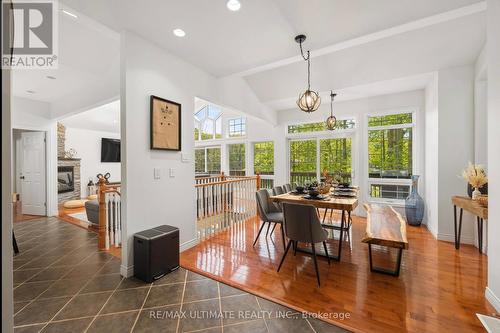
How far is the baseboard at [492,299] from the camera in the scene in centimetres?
180

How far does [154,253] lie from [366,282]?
2344 mm

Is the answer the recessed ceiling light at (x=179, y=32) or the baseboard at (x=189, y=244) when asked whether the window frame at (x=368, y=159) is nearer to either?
the baseboard at (x=189, y=244)

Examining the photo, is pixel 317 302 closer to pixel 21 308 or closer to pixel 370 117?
pixel 21 308

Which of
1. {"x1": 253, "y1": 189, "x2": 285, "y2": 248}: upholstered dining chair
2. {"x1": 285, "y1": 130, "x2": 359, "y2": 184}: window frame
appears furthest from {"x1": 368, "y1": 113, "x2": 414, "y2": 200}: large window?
{"x1": 253, "y1": 189, "x2": 285, "y2": 248}: upholstered dining chair

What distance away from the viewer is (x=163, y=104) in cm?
276

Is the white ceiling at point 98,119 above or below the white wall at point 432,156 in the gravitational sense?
above

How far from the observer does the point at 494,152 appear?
1.85 meters

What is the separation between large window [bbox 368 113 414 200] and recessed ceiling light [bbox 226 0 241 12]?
4.30 m

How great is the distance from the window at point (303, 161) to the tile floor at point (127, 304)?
14.2 ft

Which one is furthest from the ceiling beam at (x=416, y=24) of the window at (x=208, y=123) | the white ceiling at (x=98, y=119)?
the white ceiling at (x=98, y=119)

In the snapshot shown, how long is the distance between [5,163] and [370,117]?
5.90 meters

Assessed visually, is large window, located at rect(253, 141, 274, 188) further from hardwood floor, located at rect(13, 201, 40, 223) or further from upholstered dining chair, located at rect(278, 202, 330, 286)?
hardwood floor, located at rect(13, 201, 40, 223)

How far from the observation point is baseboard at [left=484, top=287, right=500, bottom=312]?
180cm

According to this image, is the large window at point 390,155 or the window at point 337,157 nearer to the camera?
the large window at point 390,155
